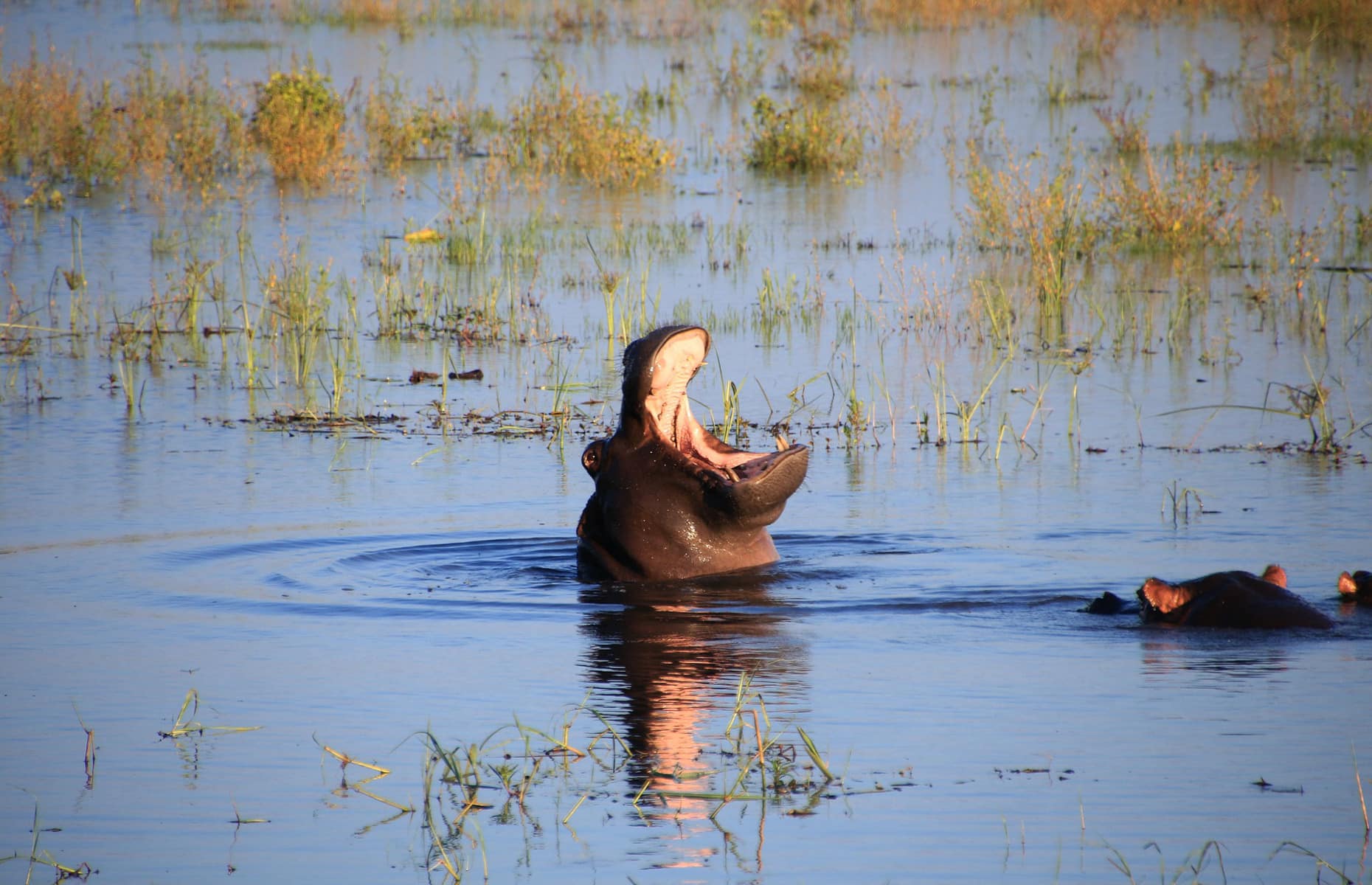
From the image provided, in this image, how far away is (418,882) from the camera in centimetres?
411

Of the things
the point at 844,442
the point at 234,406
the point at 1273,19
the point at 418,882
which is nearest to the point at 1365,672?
the point at 418,882

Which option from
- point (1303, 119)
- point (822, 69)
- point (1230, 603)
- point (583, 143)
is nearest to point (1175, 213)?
point (1303, 119)

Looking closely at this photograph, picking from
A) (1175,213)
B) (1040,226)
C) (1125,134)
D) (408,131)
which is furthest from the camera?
(408,131)

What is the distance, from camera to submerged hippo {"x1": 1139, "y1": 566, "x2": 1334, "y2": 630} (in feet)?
20.5

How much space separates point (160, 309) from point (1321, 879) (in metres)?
10.1

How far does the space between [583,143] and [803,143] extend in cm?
224

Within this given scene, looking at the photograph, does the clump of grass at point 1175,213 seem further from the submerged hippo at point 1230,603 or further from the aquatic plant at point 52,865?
the aquatic plant at point 52,865

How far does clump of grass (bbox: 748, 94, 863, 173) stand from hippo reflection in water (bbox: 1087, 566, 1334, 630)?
42.2 feet

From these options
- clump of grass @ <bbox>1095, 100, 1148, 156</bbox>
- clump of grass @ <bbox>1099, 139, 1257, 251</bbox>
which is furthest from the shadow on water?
clump of grass @ <bbox>1095, 100, 1148, 156</bbox>

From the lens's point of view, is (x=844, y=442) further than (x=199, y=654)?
Yes

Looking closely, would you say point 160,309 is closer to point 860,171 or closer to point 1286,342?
point 1286,342

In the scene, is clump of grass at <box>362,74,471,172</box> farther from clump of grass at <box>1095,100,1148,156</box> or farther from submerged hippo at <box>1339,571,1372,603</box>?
submerged hippo at <box>1339,571,1372,603</box>

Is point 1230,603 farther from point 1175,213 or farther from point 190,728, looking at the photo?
point 1175,213

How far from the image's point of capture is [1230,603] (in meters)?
6.28
